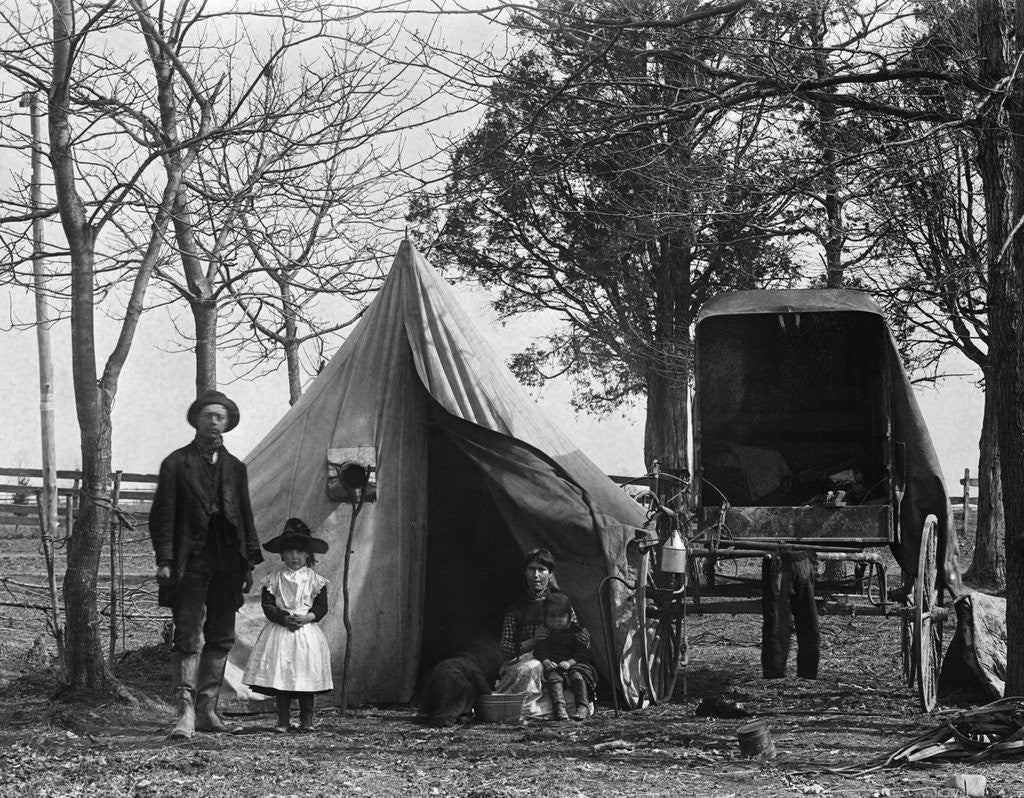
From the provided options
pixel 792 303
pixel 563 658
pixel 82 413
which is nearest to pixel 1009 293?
pixel 792 303

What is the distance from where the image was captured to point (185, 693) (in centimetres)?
670

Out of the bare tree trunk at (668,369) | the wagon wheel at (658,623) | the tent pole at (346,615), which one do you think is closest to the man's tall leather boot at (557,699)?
the wagon wheel at (658,623)

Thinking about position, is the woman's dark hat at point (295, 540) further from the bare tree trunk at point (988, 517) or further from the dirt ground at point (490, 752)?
the bare tree trunk at point (988, 517)

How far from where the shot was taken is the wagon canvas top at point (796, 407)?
8773 millimetres

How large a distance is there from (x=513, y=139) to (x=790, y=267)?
13.1 metres

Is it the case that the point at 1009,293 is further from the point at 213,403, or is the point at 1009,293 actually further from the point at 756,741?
the point at 213,403

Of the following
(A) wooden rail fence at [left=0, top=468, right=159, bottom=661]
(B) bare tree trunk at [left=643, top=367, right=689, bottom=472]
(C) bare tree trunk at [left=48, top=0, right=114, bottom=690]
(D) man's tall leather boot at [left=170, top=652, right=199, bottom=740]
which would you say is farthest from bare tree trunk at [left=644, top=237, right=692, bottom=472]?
(D) man's tall leather boot at [left=170, top=652, right=199, bottom=740]

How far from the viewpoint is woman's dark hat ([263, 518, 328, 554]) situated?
23.9 ft

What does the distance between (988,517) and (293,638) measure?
38.6 feet

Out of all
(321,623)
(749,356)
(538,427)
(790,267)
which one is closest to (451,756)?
(321,623)

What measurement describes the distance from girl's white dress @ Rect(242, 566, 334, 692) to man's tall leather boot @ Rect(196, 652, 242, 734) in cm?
16

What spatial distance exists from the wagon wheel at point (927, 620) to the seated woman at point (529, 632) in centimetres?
199

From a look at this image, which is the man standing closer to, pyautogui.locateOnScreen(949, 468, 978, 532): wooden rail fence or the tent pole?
the tent pole

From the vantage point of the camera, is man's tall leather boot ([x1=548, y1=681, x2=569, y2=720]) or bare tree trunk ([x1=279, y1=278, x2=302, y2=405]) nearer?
man's tall leather boot ([x1=548, y1=681, x2=569, y2=720])
